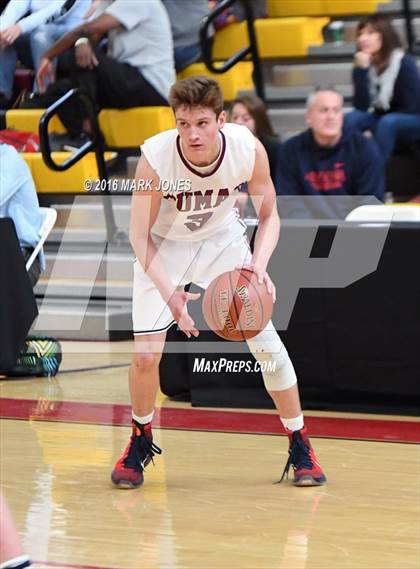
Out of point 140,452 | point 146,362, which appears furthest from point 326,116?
point 140,452

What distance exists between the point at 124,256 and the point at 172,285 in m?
4.19

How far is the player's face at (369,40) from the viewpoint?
8.75 metres

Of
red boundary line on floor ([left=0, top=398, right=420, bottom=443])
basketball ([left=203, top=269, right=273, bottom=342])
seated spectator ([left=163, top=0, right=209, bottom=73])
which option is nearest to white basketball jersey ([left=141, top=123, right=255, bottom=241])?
basketball ([left=203, top=269, right=273, bottom=342])

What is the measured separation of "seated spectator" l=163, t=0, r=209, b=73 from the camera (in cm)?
1014

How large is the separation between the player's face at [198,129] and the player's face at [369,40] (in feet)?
12.7

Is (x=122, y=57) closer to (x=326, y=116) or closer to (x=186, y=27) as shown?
(x=186, y=27)

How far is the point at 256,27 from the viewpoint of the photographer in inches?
415

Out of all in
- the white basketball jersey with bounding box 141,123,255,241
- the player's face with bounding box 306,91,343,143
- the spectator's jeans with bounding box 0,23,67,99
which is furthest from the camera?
the spectator's jeans with bounding box 0,23,67,99

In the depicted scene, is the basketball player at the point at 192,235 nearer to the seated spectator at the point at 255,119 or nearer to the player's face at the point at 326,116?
the player's face at the point at 326,116

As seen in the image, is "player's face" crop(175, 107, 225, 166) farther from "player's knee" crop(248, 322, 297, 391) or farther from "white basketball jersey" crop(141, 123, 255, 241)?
"player's knee" crop(248, 322, 297, 391)

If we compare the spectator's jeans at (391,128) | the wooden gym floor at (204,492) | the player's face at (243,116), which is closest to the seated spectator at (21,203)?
the wooden gym floor at (204,492)

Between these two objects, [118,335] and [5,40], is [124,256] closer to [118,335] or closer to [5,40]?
[118,335]

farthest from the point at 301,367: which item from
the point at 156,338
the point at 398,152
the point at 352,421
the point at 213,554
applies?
the point at 398,152

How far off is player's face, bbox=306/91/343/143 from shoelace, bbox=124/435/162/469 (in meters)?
2.82
